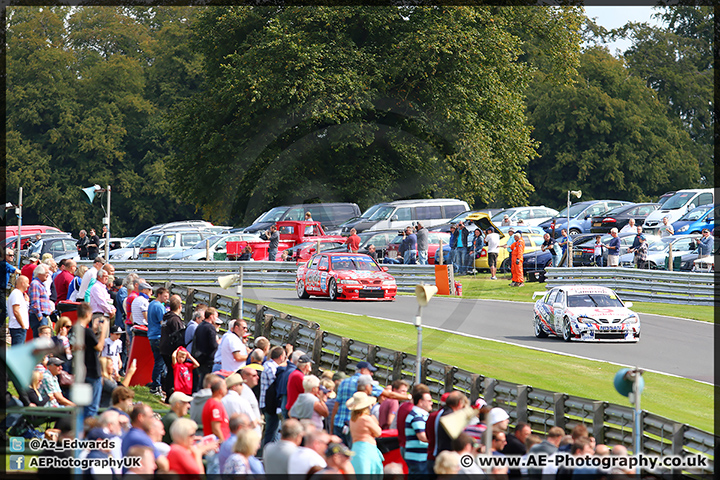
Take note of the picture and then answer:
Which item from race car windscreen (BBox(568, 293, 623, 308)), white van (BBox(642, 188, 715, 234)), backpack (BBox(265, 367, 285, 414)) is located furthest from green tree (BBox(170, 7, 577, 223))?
backpack (BBox(265, 367, 285, 414))

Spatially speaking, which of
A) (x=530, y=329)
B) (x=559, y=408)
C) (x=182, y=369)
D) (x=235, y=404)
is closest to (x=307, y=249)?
(x=530, y=329)

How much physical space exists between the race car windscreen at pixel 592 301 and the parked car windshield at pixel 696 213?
1736 centimetres

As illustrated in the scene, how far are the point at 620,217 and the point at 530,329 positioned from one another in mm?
20581

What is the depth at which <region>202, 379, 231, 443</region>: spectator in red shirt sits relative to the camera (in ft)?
33.0

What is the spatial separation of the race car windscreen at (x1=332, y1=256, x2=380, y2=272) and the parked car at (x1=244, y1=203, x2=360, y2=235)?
40.5 ft

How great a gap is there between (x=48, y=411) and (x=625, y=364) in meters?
12.3

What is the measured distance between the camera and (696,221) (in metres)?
37.5

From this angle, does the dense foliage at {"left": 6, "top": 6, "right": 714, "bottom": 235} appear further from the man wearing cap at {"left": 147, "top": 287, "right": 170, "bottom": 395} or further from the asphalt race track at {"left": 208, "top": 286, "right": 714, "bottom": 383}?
the man wearing cap at {"left": 147, "top": 287, "right": 170, "bottom": 395}

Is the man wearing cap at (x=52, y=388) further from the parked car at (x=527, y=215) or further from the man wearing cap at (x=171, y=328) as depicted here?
the parked car at (x=527, y=215)

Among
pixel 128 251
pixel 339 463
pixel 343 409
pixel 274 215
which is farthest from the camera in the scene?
pixel 274 215

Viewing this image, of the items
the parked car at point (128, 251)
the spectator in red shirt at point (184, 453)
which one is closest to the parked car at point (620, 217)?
the parked car at point (128, 251)

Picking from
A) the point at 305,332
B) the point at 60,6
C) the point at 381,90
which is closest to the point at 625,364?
the point at 305,332

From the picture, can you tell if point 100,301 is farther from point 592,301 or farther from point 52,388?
point 592,301

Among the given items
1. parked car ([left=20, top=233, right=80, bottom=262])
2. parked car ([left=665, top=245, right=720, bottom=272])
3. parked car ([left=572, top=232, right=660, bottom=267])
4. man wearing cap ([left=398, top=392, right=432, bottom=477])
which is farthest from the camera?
parked car ([left=20, top=233, right=80, bottom=262])
